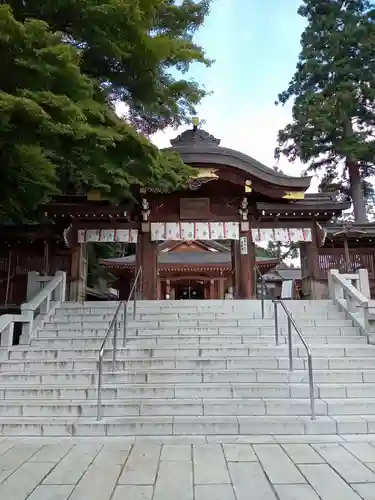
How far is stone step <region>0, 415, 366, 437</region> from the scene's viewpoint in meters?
4.28

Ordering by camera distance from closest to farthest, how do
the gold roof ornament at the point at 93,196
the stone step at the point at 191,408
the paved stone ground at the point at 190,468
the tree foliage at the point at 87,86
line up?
the paved stone ground at the point at 190,468 < the tree foliage at the point at 87,86 < the stone step at the point at 191,408 < the gold roof ornament at the point at 93,196

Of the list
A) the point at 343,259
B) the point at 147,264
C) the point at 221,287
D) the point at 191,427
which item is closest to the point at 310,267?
the point at 343,259

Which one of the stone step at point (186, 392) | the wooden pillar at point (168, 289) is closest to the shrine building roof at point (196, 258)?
the wooden pillar at point (168, 289)

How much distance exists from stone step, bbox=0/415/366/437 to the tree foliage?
10.7ft

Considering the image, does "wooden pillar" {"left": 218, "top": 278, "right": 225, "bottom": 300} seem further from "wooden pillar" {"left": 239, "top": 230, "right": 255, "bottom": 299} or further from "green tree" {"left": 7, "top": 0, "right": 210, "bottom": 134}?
"green tree" {"left": 7, "top": 0, "right": 210, "bottom": 134}

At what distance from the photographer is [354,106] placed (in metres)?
18.1

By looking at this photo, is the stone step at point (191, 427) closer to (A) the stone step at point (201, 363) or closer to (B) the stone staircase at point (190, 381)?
(B) the stone staircase at point (190, 381)

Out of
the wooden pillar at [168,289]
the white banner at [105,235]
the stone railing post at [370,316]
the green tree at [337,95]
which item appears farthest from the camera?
the wooden pillar at [168,289]

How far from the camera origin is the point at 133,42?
16.3 feet

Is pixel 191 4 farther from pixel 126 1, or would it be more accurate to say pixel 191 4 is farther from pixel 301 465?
pixel 301 465

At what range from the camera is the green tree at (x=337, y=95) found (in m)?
17.7

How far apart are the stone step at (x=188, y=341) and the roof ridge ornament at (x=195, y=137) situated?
632cm

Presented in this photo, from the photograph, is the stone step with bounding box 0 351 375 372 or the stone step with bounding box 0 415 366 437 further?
the stone step with bounding box 0 351 375 372

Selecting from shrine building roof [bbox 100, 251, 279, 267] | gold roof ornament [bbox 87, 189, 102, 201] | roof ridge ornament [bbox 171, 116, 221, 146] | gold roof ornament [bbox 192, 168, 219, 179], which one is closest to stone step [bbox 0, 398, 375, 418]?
gold roof ornament [bbox 87, 189, 102, 201]
